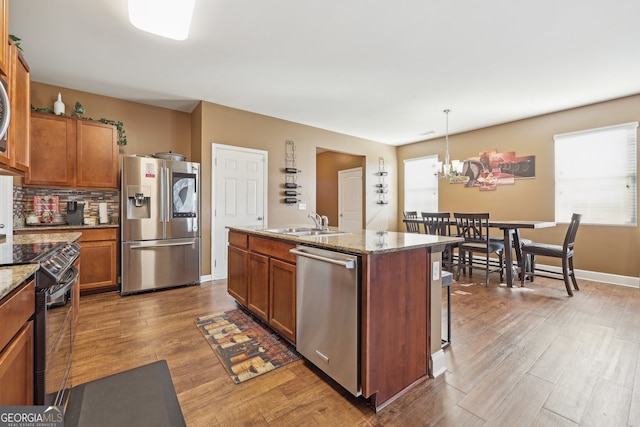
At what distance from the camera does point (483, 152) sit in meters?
5.38

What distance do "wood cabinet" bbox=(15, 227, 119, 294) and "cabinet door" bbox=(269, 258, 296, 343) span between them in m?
2.45

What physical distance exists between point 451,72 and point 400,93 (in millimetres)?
722

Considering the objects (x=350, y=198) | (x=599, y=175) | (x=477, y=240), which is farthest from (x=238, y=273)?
(x=599, y=175)

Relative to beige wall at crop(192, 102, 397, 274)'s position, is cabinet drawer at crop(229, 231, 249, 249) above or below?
below

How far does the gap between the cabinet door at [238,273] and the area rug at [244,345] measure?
22 cm

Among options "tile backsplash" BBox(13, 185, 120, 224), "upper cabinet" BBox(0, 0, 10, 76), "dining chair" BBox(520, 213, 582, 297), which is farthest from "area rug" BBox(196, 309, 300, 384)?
"dining chair" BBox(520, 213, 582, 297)

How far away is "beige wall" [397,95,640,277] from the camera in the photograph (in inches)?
154

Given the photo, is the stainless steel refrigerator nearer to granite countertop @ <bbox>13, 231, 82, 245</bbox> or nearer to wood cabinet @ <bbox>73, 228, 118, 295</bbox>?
wood cabinet @ <bbox>73, 228, 118, 295</bbox>

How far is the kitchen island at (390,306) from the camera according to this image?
1512mm

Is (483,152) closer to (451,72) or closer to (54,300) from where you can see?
(451,72)

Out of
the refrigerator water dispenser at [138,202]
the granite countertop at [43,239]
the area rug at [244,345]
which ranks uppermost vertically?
the refrigerator water dispenser at [138,202]

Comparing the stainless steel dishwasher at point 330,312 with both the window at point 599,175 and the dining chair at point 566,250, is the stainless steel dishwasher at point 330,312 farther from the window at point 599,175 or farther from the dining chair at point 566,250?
the window at point 599,175

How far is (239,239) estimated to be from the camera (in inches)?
115

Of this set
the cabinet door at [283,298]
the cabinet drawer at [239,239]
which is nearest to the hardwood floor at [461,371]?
the cabinet door at [283,298]
